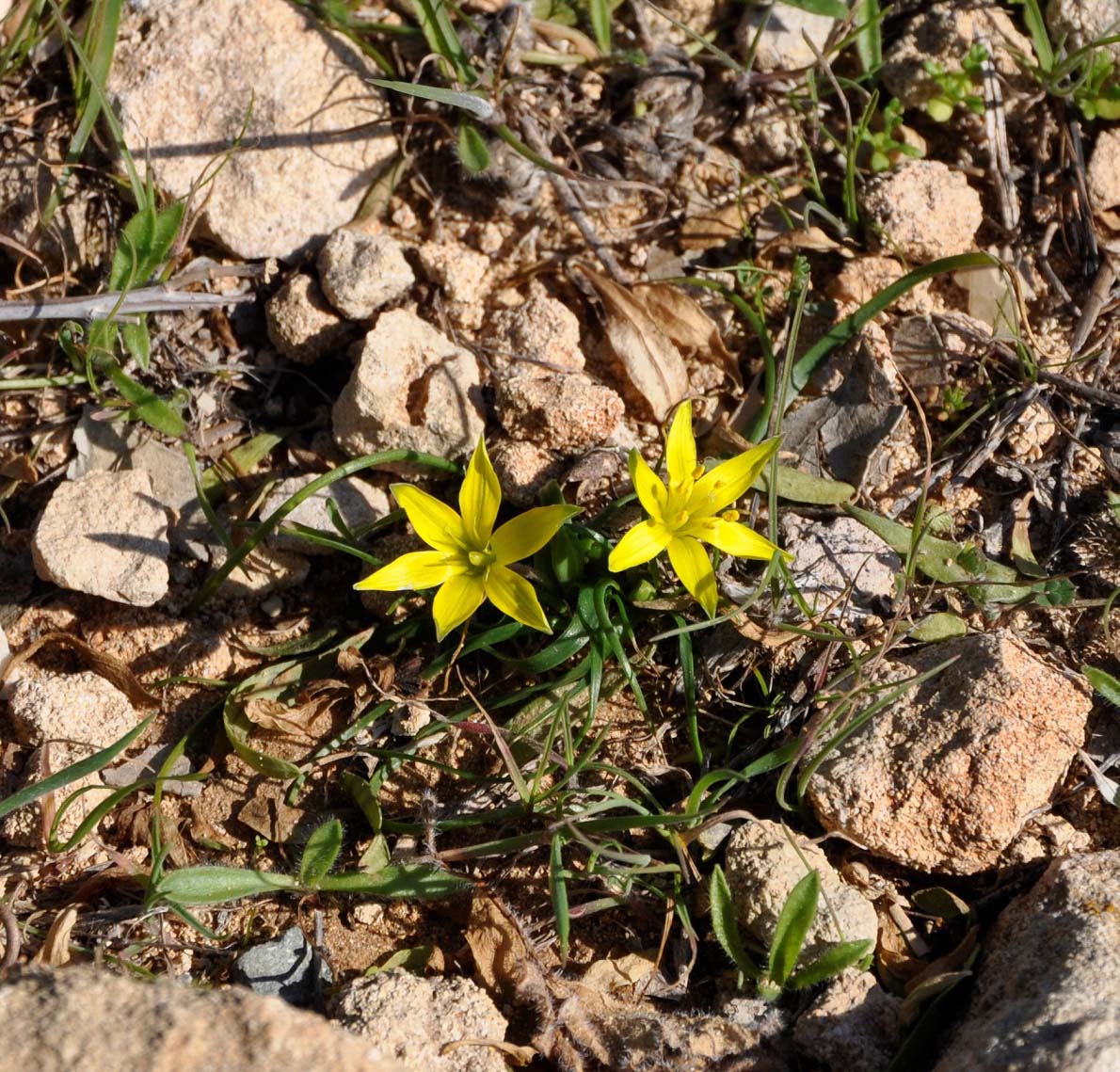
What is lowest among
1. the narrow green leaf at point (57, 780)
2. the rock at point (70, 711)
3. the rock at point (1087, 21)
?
Result: the rock at point (70, 711)

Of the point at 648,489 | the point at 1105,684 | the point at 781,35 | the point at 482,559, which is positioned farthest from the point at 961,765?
the point at 781,35

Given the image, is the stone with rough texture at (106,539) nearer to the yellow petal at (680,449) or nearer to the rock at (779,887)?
the yellow petal at (680,449)

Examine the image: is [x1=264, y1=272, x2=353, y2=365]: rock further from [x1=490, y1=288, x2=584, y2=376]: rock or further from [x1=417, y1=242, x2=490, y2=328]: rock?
[x1=490, y1=288, x2=584, y2=376]: rock

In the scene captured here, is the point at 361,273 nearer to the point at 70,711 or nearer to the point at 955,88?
the point at 70,711

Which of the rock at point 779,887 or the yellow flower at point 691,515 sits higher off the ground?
the yellow flower at point 691,515

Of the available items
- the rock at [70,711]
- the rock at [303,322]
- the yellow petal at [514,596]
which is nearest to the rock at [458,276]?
the rock at [303,322]

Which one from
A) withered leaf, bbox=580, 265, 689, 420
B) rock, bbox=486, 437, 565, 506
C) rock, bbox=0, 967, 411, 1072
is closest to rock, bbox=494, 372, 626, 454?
rock, bbox=486, 437, 565, 506
